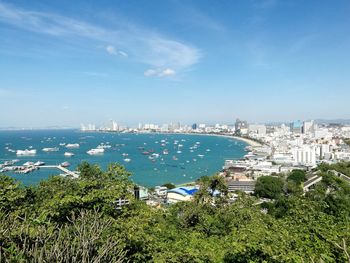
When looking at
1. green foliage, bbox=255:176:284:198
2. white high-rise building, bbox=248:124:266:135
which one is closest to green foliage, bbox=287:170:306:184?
green foliage, bbox=255:176:284:198

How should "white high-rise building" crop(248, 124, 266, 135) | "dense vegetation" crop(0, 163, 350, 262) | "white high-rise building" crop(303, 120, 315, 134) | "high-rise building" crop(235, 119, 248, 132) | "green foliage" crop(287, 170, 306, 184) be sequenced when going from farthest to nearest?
"high-rise building" crop(235, 119, 248, 132) < "white high-rise building" crop(303, 120, 315, 134) < "white high-rise building" crop(248, 124, 266, 135) < "green foliage" crop(287, 170, 306, 184) < "dense vegetation" crop(0, 163, 350, 262)

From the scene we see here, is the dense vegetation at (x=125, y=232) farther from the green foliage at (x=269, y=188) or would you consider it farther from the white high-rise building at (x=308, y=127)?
the white high-rise building at (x=308, y=127)

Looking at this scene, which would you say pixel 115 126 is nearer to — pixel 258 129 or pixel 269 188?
pixel 258 129

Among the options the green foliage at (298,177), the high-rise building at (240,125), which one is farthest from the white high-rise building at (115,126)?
the green foliage at (298,177)

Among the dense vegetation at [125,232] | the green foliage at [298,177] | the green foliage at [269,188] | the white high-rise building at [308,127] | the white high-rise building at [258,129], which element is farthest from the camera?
the white high-rise building at [308,127]

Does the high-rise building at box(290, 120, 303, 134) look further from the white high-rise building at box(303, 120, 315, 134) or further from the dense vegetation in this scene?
the dense vegetation
